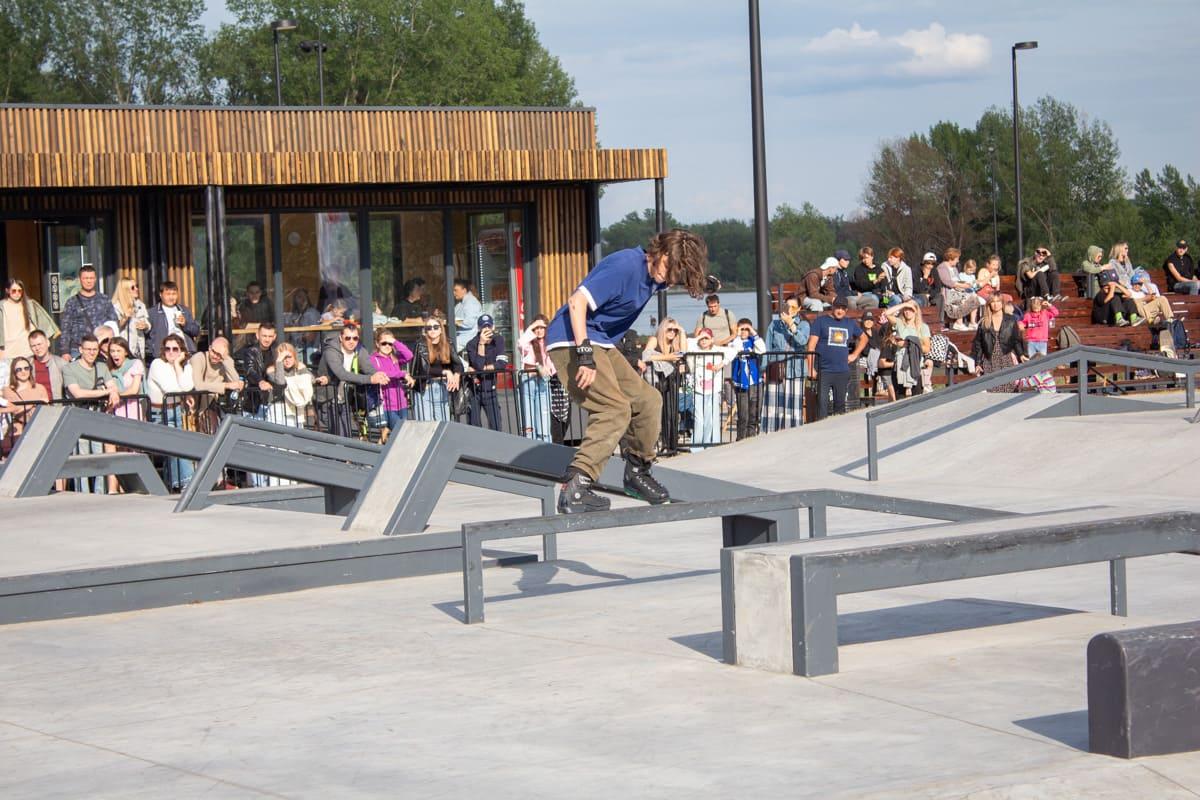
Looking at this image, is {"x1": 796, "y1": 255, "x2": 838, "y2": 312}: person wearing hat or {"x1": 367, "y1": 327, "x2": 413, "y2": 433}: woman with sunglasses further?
{"x1": 796, "y1": 255, "x2": 838, "y2": 312}: person wearing hat

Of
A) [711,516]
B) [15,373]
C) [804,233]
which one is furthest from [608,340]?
[804,233]

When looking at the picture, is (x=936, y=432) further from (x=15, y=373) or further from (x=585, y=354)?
(x=15, y=373)

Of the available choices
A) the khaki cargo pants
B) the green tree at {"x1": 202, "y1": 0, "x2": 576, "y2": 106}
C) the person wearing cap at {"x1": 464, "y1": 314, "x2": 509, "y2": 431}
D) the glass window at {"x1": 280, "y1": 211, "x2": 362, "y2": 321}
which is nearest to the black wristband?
the khaki cargo pants

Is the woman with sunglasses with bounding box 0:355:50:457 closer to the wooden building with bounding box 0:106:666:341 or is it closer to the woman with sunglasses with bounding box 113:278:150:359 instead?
the woman with sunglasses with bounding box 113:278:150:359

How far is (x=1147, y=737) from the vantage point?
461cm

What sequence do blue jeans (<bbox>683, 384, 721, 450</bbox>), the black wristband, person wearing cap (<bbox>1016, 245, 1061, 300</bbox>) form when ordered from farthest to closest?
person wearing cap (<bbox>1016, 245, 1061, 300</bbox>)
blue jeans (<bbox>683, 384, 721, 450</bbox>)
the black wristband

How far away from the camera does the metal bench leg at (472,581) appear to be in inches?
301

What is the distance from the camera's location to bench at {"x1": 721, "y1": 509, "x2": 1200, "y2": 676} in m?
6.00

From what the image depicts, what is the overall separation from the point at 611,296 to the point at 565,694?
255 cm

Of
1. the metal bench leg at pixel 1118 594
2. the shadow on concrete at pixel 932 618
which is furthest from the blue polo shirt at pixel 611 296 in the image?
the metal bench leg at pixel 1118 594

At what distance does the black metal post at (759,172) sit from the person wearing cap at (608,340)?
11838 mm

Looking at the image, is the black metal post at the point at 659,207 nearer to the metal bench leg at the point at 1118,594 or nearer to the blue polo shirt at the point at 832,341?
the blue polo shirt at the point at 832,341

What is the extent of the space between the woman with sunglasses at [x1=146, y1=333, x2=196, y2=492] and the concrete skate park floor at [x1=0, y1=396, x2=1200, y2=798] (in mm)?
5105

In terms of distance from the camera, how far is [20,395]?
14727mm
